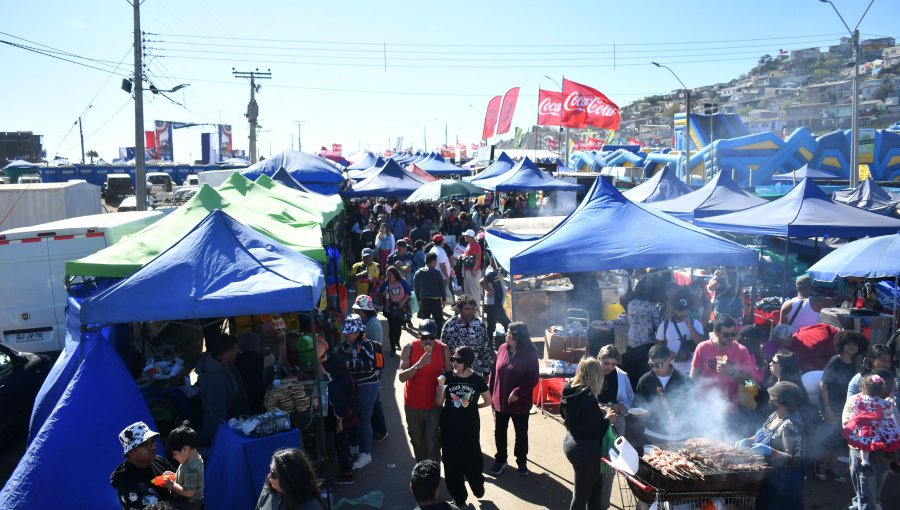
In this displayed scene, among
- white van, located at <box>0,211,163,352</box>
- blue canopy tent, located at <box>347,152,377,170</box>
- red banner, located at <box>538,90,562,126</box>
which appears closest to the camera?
white van, located at <box>0,211,163,352</box>

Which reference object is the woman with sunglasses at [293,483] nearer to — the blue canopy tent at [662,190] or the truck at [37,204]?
the blue canopy tent at [662,190]

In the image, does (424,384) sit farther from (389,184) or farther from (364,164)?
(364,164)

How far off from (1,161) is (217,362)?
278 feet

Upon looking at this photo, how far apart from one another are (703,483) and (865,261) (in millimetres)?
5059

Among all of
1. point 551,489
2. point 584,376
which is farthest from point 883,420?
point 551,489

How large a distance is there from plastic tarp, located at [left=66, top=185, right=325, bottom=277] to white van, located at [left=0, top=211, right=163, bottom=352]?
8.52 feet

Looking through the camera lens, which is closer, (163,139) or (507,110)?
(507,110)

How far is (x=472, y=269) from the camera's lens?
11852 mm

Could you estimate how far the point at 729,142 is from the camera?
28.8 metres

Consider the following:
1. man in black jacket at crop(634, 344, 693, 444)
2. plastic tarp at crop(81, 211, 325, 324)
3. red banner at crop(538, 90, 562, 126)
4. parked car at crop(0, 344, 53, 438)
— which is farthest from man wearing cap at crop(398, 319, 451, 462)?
red banner at crop(538, 90, 562, 126)

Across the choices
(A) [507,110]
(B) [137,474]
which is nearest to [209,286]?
(B) [137,474]

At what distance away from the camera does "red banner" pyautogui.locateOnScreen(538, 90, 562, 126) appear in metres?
33.4

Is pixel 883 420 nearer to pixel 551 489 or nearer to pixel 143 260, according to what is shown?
pixel 551 489

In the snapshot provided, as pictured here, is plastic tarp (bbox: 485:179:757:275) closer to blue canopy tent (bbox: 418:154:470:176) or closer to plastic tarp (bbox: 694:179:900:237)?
plastic tarp (bbox: 694:179:900:237)
